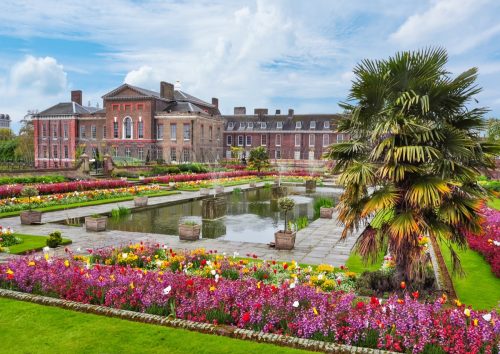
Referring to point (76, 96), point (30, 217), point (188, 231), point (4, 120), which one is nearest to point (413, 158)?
point (188, 231)

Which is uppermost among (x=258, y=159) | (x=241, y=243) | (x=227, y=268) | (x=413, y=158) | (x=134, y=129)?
(x=134, y=129)

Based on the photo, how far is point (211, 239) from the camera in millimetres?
12695

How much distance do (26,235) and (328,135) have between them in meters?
56.1

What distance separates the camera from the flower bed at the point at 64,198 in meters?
18.1

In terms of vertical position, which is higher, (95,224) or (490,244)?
(490,244)

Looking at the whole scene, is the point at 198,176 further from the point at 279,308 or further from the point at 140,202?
the point at 279,308

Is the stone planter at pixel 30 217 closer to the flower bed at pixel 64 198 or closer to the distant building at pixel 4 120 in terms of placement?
the flower bed at pixel 64 198

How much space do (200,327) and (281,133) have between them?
2441 inches

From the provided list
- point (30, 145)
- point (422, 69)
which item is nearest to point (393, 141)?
point (422, 69)

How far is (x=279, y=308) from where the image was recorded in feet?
18.5

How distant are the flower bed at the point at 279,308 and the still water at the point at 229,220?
6613 millimetres

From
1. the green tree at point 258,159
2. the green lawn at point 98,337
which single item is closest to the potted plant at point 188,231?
the green lawn at point 98,337

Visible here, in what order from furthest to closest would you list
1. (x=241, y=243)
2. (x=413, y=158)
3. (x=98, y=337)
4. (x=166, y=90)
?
(x=166, y=90)
(x=241, y=243)
(x=413, y=158)
(x=98, y=337)

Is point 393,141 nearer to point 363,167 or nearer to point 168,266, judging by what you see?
point 363,167
